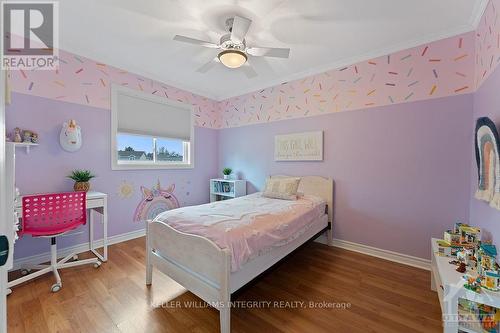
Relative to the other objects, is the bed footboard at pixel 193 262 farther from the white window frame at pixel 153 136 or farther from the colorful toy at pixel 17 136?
the colorful toy at pixel 17 136

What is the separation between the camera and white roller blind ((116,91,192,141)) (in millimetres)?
3162

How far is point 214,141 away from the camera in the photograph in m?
4.53

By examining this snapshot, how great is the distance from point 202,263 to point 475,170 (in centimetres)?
265

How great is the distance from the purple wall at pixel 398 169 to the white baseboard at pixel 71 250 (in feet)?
9.17

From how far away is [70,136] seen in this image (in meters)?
2.53

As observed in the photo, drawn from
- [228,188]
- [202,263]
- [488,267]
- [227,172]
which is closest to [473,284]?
[488,267]

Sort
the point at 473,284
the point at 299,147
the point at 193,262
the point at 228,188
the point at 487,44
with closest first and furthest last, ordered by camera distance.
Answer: the point at 473,284 < the point at 193,262 < the point at 487,44 < the point at 299,147 < the point at 228,188

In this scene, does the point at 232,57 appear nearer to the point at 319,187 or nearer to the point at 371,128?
the point at 371,128

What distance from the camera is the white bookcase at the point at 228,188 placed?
3.98m

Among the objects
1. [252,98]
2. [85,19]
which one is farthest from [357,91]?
[85,19]

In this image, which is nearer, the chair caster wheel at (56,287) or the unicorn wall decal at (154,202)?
the chair caster wheel at (56,287)

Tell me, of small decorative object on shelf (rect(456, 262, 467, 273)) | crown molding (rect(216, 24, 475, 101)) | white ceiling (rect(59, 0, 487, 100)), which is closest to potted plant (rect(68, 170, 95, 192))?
white ceiling (rect(59, 0, 487, 100))

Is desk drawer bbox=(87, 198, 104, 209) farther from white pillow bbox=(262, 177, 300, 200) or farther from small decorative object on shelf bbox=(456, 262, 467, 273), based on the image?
small decorative object on shelf bbox=(456, 262, 467, 273)

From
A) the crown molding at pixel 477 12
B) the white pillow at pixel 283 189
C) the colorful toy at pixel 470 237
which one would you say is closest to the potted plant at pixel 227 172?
the white pillow at pixel 283 189
